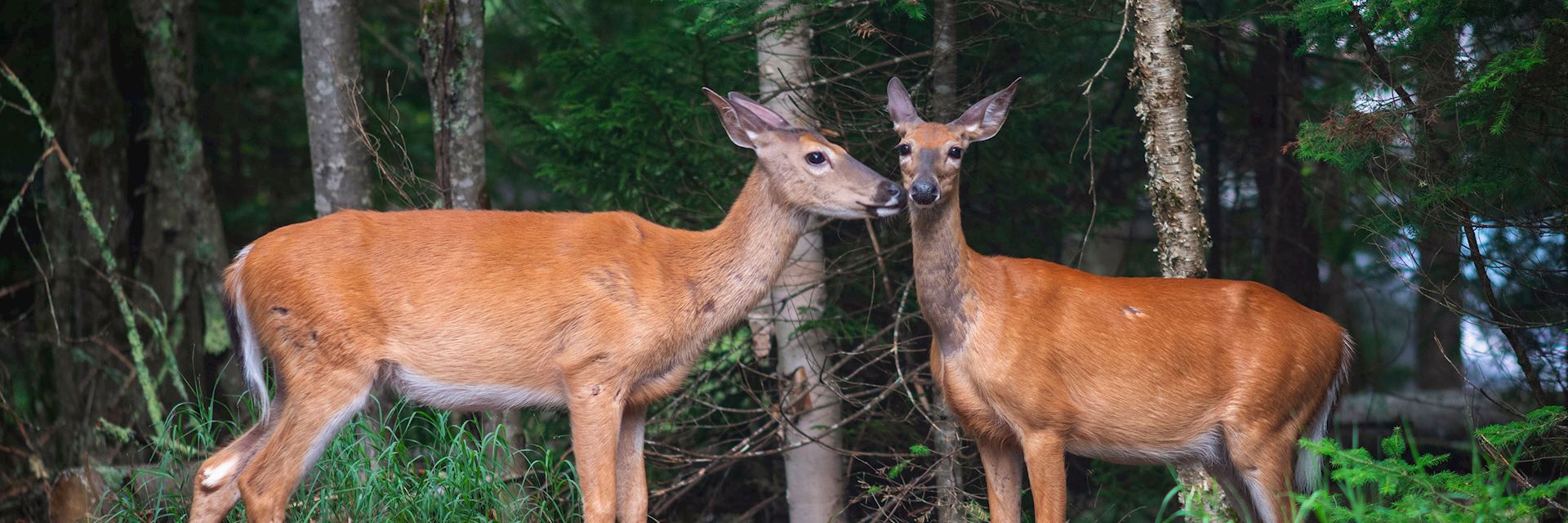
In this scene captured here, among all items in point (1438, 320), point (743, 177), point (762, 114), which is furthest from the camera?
point (1438, 320)

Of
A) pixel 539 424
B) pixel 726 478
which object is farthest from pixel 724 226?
pixel 726 478

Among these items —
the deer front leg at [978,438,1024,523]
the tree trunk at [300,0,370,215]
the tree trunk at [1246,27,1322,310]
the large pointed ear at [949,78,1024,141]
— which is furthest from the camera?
the tree trunk at [1246,27,1322,310]

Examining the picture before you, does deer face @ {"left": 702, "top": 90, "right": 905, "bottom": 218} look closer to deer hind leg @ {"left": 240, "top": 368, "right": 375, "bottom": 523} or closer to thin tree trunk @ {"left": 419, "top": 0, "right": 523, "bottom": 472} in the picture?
thin tree trunk @ {"left": 419, "top": 0, "right": 523, "bottom": 472}

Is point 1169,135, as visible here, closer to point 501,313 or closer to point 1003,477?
point 1003,477

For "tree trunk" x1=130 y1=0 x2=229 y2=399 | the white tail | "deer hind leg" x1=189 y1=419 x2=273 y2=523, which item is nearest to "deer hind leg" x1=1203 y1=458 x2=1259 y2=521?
the white tail

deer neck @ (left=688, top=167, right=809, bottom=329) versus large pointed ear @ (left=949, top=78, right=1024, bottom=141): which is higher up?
large pointed ear @ (left=949, top=78, right=1024, bottom=141)

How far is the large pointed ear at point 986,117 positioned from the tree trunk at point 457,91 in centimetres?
279

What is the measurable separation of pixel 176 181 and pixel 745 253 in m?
5.35

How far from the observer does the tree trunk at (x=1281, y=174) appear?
32.0ft

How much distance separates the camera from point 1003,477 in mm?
5922

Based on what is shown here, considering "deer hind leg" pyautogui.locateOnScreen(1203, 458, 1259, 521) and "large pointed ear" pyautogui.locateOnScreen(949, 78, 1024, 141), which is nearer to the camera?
"deer hind leg" pyautogui.locateOnScreen(1203, 458, 1259, 521)

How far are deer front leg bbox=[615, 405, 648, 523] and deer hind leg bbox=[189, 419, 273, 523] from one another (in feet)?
4.97

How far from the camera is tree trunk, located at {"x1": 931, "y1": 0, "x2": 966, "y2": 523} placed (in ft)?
24.3

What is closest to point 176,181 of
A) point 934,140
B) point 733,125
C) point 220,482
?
point 220,482
